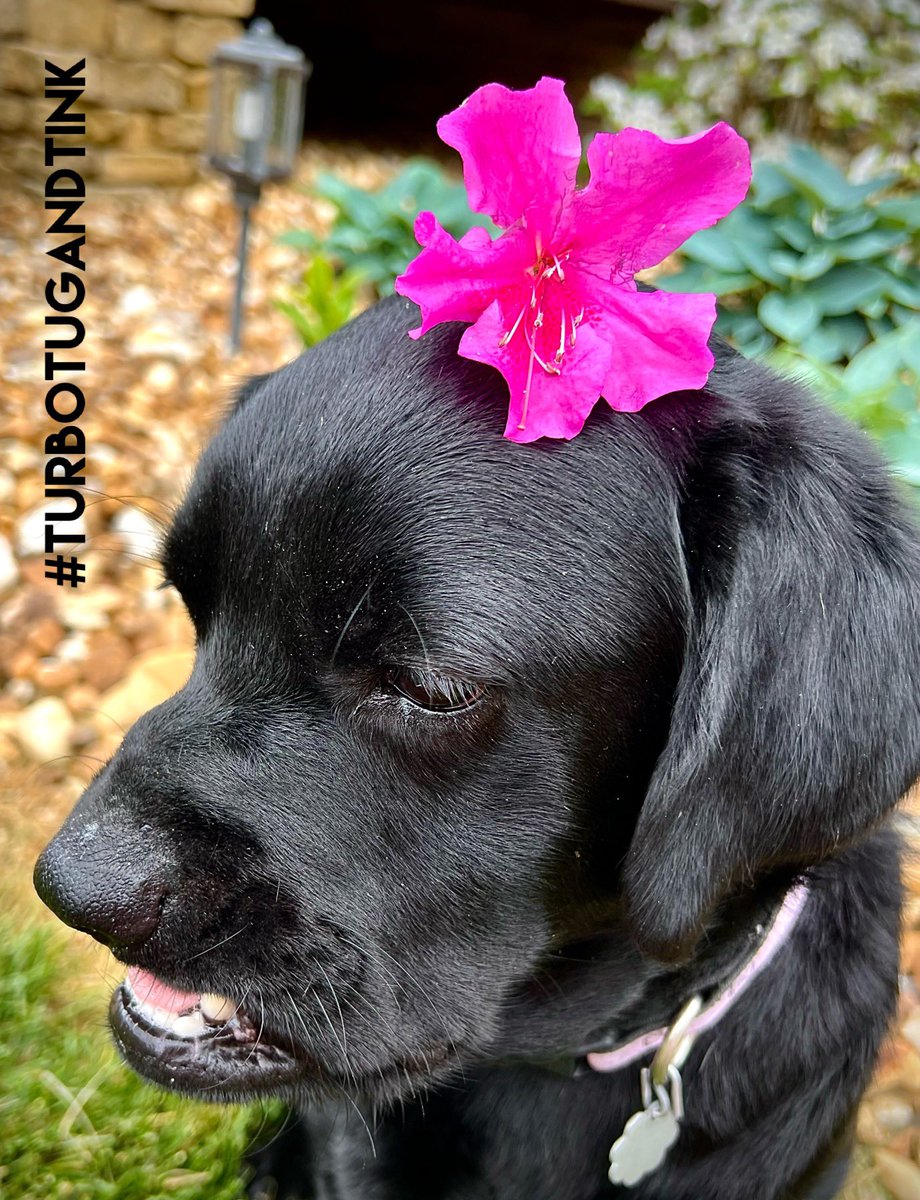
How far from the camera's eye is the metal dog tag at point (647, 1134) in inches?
60.6

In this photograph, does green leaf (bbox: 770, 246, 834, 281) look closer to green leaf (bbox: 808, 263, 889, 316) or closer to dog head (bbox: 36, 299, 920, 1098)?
green leaf (bbox: 808, 263, 889, 316)

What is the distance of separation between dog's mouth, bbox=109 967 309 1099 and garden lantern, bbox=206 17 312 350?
3.45 m

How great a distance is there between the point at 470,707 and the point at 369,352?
488 mm

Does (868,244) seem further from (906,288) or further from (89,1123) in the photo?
(89,1123)

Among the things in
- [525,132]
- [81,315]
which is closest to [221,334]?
[81,315]

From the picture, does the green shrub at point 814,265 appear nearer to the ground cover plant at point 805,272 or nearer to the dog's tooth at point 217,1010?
the ground cover plant at point 805,272

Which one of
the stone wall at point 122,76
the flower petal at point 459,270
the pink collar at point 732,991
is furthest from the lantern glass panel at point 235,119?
the pink collar at point 732,991

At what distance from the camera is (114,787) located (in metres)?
1.37

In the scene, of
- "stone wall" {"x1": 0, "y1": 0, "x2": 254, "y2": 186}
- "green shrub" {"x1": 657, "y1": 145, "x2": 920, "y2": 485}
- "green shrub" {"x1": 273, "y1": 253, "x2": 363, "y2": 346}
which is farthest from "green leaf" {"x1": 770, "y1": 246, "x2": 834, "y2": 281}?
"stone wall" {"x1": 0, "y1": 0, "x2": 254, "y2": 186}

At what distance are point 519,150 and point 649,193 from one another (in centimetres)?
14

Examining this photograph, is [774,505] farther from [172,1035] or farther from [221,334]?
[221,334]

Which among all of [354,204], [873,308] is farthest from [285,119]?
[873,308]

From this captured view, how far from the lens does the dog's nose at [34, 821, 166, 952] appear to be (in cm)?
126

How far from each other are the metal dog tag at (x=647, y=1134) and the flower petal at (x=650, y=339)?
94 centimetres
